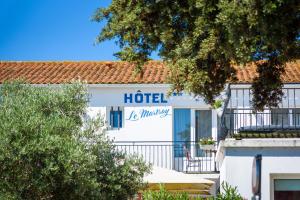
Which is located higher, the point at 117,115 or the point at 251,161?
the point at 117,115

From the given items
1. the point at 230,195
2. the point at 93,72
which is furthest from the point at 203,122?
the point at 230,195

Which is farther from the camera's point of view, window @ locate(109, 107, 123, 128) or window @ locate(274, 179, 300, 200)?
window @ locate(109, 107, 123, 128)

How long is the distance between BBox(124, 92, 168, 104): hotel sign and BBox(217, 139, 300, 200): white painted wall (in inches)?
466

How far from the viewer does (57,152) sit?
14.6m

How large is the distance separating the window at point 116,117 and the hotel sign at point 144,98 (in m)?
0.56

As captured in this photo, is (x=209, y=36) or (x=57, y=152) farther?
(x=57, y=152)

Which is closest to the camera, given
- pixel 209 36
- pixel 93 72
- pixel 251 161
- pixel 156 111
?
pixel 209 36

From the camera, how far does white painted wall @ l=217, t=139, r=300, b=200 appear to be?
19297 mm

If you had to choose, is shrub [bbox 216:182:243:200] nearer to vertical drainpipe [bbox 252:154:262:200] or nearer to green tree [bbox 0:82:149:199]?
vertical drainpipe [bbox 252:154:262:200]

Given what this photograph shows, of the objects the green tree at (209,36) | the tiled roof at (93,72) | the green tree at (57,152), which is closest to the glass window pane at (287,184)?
the green tree at (57,152)

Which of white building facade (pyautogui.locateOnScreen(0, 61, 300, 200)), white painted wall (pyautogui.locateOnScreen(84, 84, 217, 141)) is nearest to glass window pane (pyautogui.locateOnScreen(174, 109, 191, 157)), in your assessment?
white building facade (pyautogui.locateOnScreen(0, 61, 300, 200))

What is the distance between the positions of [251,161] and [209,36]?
6.86m

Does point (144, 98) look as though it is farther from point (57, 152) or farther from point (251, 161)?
point (57, 152)

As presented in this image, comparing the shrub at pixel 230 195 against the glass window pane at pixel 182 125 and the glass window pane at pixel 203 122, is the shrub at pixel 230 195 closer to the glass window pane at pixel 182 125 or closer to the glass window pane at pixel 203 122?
the glass window pane at pixel 182 125
